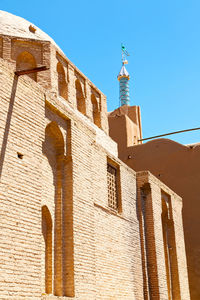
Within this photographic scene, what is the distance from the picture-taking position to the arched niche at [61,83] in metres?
11.7

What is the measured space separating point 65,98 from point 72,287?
5635 mm

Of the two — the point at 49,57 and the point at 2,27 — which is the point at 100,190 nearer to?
the point at 49,57

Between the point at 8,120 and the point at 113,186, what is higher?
the point at 113,186

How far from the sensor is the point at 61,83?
467 inches

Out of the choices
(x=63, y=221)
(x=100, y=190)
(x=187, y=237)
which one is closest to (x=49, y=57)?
(x=100, y=190)

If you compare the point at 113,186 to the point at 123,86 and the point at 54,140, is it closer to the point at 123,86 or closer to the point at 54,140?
the point at 54,140

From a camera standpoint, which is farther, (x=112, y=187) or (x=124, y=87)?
(x=124, y=87)

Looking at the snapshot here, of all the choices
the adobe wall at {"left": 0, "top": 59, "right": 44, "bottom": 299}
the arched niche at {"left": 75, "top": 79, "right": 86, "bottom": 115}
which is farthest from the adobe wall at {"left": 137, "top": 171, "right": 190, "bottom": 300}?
the adobe wall at {"left": 0, "top": 59, "right": 44, "bottom": 299}

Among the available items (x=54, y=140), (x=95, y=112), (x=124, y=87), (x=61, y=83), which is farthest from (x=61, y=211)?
A: (x=124, y=87)

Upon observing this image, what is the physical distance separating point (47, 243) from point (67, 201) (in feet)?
2.54

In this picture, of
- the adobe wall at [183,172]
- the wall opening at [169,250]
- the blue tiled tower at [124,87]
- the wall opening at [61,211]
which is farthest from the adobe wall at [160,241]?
the blue tiled tower at [124,87]

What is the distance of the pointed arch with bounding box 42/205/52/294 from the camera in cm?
707

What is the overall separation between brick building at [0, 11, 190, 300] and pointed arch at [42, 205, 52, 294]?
0.02 meters

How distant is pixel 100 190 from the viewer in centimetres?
911
